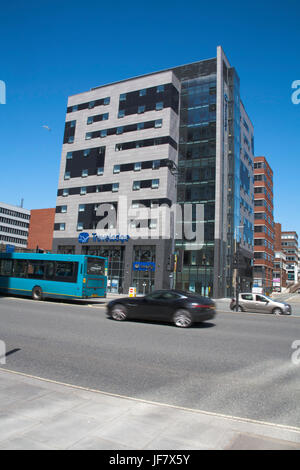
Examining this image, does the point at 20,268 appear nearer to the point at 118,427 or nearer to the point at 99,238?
the point at 118,427

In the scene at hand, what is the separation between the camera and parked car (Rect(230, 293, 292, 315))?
828 inches

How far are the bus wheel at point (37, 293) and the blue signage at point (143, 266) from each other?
2028 centimetres

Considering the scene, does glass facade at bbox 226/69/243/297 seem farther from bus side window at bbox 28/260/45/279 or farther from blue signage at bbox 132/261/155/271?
bus side window at bbox 28/260/45/279

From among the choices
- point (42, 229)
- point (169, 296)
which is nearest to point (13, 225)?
point (42, 229)

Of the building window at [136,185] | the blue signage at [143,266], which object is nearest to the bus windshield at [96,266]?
the blue signage at [143,266]

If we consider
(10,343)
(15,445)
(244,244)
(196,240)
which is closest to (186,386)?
(15,445)

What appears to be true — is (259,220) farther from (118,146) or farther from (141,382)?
(141,382)

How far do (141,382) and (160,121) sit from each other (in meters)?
40.5

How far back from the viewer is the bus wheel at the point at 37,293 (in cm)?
2098

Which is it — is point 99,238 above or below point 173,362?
above

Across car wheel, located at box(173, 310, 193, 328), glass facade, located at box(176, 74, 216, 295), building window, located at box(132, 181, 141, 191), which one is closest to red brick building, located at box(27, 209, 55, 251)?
building window, located at box(132, 181, 141, 191)

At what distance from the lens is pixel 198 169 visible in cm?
4222

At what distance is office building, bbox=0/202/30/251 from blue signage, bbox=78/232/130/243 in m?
67.2

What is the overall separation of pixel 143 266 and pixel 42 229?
4239 centimetres
